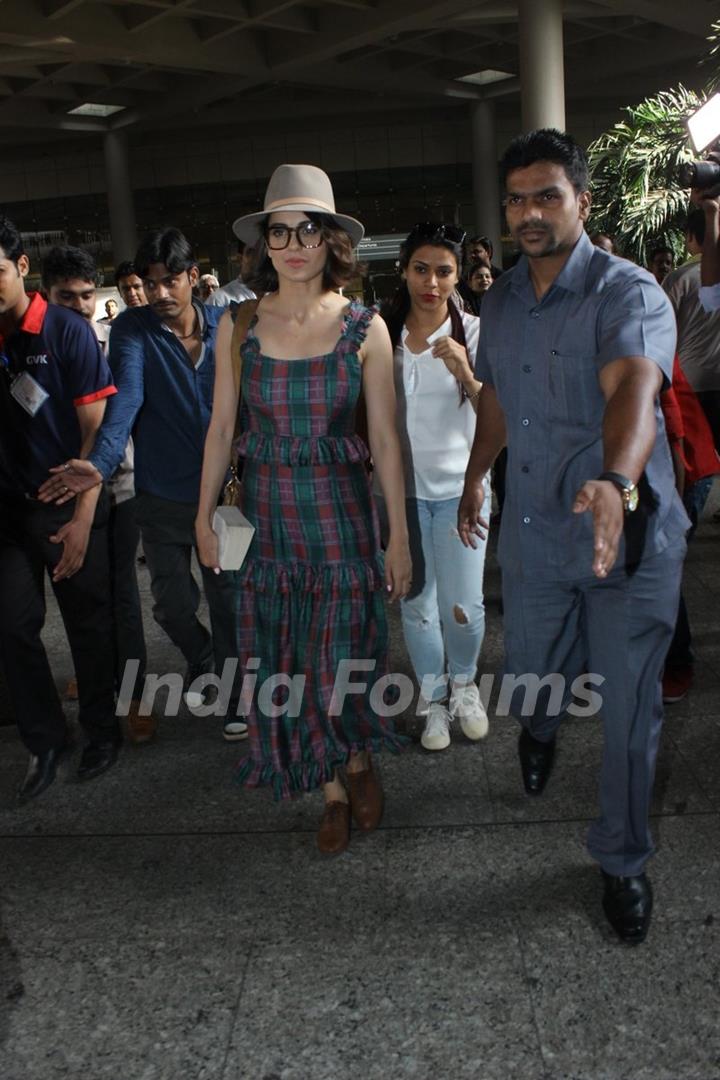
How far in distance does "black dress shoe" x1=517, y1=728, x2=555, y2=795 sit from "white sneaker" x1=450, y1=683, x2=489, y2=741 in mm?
578

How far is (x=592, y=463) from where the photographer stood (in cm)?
248

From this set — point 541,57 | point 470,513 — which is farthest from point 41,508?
point 541,57

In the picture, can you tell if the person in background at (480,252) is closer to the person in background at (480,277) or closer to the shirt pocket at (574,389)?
the person in background at (480,277)

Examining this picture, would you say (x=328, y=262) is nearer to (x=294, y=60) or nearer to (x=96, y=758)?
(x=96, y=758)

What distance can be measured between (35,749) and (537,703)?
180 centimetres

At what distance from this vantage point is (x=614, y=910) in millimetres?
2488

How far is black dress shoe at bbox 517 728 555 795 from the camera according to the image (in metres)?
3.08

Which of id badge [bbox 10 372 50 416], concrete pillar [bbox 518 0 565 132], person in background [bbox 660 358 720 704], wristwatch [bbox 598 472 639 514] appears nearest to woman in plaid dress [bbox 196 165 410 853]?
id badge [bbox 10 372 50 416]

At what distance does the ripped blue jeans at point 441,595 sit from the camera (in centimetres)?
356

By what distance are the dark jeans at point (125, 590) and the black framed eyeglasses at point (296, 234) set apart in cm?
149

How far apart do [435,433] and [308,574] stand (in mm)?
843

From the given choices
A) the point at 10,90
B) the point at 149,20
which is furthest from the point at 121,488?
the point at 10,90

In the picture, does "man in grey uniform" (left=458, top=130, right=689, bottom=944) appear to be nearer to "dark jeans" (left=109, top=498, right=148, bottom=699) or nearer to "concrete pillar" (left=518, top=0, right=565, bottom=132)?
"dark jeans" (left=109, top=498, right=148, bottom=699)

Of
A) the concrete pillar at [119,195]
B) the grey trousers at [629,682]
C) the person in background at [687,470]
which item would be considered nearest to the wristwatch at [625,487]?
the grey trousers at [629,682]
